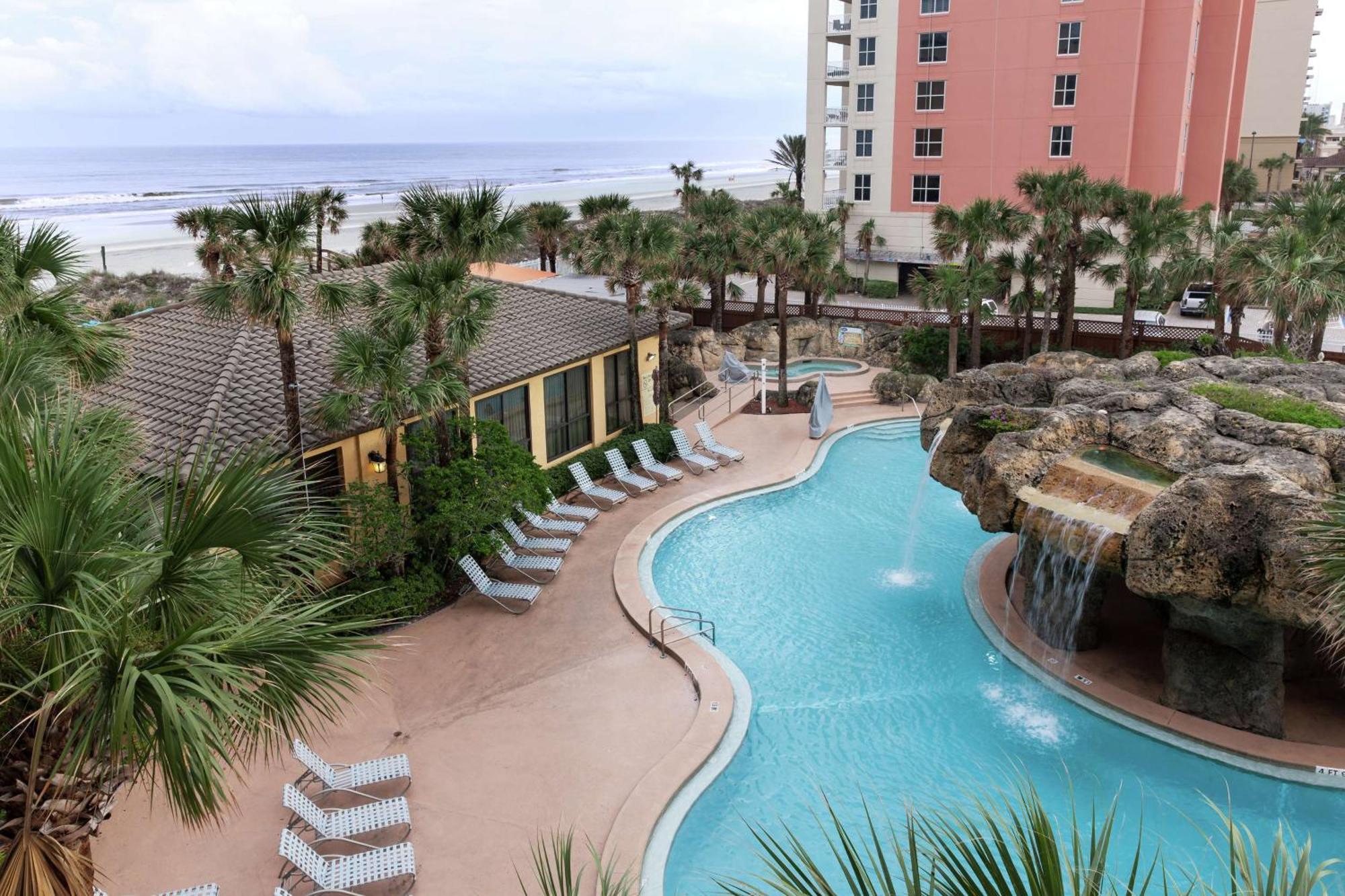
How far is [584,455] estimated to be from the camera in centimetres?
2277

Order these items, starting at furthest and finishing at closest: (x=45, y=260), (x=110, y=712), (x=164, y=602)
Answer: (x=45, y=260) < (x=164, y=602) < (x=110, y=712)

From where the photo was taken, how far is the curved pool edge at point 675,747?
10516 mm

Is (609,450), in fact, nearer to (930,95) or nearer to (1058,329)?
(1058,329)

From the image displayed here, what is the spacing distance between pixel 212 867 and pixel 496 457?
8.29m

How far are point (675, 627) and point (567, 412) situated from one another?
8.76 m

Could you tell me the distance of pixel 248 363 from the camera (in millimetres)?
17719

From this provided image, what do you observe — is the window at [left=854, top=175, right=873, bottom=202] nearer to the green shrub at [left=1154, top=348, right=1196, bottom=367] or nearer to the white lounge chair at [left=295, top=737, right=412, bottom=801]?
the green shrub at [left=1154, top=348, right=1196, bottom=367]

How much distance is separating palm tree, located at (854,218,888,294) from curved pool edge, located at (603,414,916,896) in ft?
112

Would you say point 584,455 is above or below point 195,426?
below

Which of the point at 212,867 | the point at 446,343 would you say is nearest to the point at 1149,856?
the point at 212,867

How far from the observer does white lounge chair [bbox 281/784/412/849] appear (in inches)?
411

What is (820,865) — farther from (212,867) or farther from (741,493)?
(741,493)

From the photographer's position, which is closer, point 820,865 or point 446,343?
point 820,865

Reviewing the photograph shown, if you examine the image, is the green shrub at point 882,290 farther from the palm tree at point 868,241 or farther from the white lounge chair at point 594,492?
the white lounge chair at point 594,492
